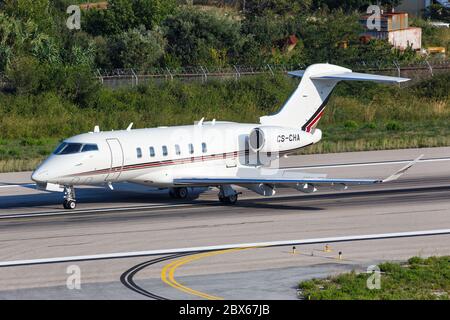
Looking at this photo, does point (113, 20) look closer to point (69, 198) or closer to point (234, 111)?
point (234, 111)

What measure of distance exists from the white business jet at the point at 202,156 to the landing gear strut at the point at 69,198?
0.10 ft

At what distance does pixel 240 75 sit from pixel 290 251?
35085 millimetres

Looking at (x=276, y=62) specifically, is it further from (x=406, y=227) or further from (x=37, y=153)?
(x=406, y=227)

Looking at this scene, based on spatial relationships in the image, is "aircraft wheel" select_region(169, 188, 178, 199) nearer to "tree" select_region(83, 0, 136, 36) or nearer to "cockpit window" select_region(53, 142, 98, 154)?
"cockpit window" select_region(53, 142, 98, 154)

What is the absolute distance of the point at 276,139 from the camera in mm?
34406

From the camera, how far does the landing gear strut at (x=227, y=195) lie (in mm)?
32250

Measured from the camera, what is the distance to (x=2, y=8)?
69188 mm

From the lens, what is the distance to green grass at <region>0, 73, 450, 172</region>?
47.7 metres

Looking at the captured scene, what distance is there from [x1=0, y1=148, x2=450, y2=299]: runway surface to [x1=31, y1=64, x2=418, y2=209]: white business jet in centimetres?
86

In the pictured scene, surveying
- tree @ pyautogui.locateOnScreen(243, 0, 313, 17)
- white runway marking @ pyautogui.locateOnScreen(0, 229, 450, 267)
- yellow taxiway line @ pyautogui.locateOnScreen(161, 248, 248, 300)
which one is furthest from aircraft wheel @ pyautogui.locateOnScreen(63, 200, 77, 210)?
tree @ pyautogui.locateOnScreen(243, 0, 313, 17)

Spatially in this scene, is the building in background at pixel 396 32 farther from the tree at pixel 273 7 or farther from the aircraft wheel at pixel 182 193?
the aircraft wheel at pixel 182 193

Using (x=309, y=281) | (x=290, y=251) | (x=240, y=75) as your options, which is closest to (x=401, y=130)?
(x=240, y=75)

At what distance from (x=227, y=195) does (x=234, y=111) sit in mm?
23428

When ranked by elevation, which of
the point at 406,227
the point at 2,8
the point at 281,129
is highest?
the point at 2,8
